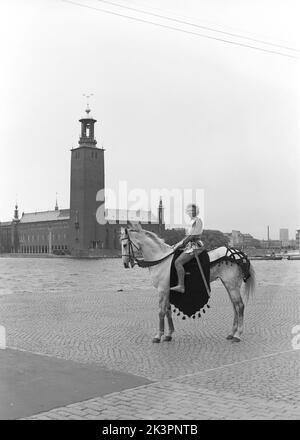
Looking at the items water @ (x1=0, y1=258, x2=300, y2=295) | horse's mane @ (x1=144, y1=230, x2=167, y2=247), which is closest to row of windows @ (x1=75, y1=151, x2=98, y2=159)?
water @ (x1=0, y1=258, x2=300, y2=295)

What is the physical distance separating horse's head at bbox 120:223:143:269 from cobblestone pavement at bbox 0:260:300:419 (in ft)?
4.84

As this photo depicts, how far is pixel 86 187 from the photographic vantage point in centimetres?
12950

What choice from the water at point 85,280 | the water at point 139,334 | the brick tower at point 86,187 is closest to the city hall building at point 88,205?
the brick tower at point 86,187

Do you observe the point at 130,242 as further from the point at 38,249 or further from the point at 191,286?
the point at 38,249

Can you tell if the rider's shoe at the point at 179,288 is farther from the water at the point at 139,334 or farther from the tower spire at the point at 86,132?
the tower spire at the point at 86,132

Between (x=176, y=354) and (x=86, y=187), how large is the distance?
4800 inches

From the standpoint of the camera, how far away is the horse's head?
1056 cm

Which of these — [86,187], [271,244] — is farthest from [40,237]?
[271,244]

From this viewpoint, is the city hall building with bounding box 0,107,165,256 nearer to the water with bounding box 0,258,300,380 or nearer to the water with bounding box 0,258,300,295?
the water with bounding box 0,258,300,295

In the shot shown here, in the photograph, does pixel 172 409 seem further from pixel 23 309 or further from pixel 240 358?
pixel 23 309

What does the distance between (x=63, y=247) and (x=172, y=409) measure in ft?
485

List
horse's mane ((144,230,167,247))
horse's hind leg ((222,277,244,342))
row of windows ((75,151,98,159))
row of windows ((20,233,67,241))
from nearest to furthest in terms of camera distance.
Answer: horse's hind leg ((222,277,244,342))
horse's mane ((144,230,167,247))
row of windows ((75,151,98,159))
row of windows ((20,233,67,241))

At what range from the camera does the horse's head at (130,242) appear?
10.6 m
